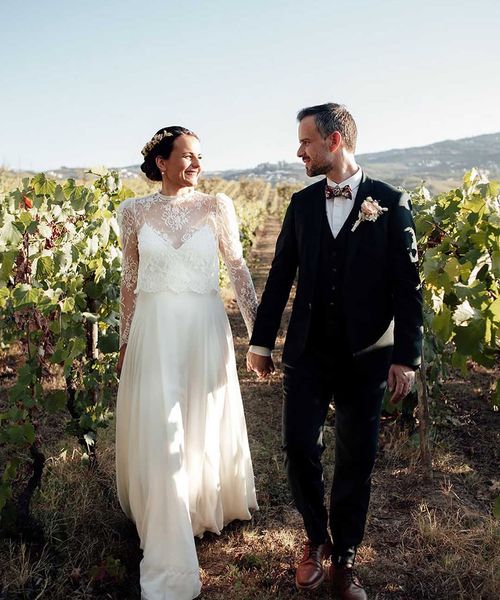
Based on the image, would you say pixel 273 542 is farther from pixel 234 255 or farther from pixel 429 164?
pixel 429 164

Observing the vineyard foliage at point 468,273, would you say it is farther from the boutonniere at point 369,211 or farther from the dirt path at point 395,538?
the dirt path at point 395,538

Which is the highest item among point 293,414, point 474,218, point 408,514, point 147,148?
point 147,148

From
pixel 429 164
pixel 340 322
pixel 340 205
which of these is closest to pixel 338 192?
pixel 340 205

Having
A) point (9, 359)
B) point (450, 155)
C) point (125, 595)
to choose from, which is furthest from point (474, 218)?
point (450, 155)

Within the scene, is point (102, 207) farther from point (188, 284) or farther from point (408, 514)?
point (408, 514)

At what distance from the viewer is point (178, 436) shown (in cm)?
279

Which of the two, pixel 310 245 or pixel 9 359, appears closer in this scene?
pixel 310 245

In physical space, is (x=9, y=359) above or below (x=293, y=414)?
below

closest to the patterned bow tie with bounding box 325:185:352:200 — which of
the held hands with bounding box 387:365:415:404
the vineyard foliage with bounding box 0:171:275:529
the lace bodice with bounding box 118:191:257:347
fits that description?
the lace bodice with bounding box 118:191:257:347

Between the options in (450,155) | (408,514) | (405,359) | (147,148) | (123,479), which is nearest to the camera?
(405,359)

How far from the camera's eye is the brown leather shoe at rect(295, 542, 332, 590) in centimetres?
265

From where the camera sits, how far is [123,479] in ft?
10.4

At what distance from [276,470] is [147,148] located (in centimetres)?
226

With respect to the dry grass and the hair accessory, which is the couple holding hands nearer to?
the hair accessory
